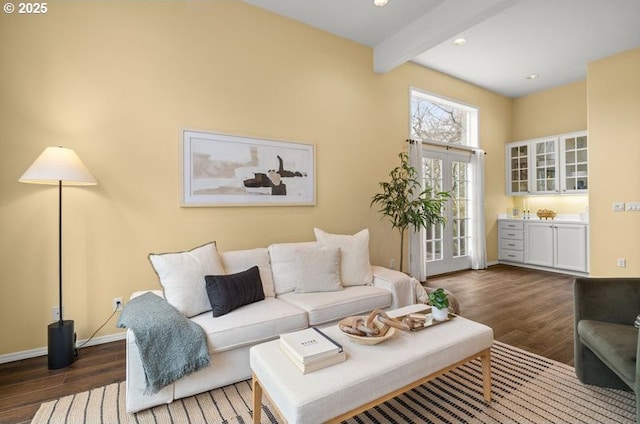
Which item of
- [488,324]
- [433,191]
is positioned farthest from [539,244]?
[488,324]

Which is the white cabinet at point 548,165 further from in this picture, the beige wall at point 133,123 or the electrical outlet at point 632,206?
the beige wall at point 133,123

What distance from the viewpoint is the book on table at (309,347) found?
1442mm

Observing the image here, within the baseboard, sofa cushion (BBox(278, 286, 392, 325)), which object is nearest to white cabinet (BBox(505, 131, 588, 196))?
sofa cushion (BBox(278, 286, 392, 325))

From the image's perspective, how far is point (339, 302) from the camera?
2545mm

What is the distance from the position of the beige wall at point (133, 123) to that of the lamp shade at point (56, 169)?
0.34 meters

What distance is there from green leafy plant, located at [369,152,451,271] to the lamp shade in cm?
320

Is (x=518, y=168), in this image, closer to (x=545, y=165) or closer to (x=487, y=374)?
(x=545, y=165)

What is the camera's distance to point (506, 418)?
5.74ft

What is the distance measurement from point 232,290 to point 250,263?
46 centimetres

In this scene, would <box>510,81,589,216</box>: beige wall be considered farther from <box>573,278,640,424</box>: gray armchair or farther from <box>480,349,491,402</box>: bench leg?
<box>480,349,491,402</box>: bench leg

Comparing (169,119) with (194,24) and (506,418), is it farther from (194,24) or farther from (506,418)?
(506,418)

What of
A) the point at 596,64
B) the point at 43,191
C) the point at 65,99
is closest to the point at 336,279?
the point at 43,191

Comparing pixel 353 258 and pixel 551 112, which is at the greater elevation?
pixel 551 112

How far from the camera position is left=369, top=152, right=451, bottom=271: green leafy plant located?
4000 millimetres
